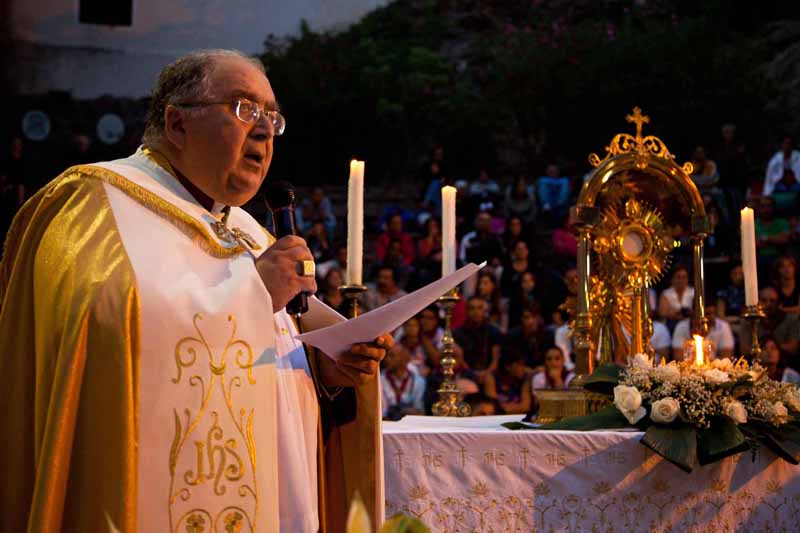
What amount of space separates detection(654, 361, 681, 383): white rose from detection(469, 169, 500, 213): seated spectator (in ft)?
30.4

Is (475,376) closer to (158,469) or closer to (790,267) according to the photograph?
(790,267)

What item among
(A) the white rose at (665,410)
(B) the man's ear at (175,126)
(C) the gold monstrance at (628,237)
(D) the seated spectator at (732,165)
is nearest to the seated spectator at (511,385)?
(C) the gold monstrance at (628,237)

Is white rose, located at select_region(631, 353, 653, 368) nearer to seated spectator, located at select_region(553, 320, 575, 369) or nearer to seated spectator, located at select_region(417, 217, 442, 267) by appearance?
seated spectator, located at select_region(553, 320, 575, 369)

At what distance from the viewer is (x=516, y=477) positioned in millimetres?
3461

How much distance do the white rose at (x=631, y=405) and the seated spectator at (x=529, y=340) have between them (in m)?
5.10

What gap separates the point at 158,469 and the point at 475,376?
238 inches

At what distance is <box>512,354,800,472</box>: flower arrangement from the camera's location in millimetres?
3439

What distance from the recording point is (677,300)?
30.5ft

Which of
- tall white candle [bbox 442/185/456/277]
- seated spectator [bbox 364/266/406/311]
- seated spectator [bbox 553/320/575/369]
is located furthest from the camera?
seated spectator [bbox 364/266/406/311]

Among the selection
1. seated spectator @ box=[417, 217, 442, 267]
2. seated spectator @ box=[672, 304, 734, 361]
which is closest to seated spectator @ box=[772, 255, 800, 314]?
seated spectator @ box=[672, 304, 734, 361]

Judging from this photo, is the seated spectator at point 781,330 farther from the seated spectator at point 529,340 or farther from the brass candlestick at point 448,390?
the brass candlestick at point 448,390

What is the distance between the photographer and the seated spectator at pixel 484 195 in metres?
13.0

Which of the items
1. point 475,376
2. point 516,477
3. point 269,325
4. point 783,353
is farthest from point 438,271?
point 269,325

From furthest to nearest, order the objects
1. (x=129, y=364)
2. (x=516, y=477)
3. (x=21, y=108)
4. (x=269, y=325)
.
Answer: (x=21, y=108) → (x=516, y=477) → (x=269, y=325) → (x=129, y=364)
